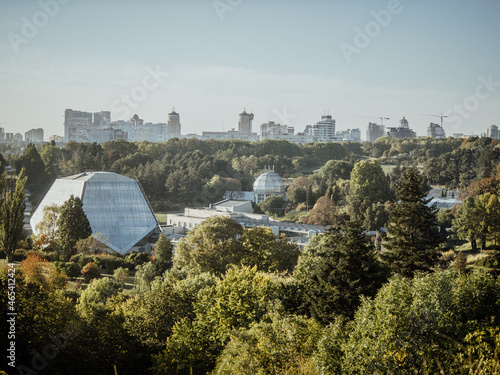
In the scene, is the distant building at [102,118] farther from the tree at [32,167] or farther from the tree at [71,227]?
the tree at [71,227]

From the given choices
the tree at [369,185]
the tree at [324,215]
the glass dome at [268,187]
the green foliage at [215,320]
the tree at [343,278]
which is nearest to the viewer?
the green foliage at [215,320]

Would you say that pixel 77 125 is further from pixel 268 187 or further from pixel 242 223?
pixel 242 223

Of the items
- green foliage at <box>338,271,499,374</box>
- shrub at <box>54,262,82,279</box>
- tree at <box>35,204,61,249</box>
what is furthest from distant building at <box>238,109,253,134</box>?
green foliage at <box>338,271,499,374</box>

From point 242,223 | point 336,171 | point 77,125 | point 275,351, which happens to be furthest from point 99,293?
point 77,125

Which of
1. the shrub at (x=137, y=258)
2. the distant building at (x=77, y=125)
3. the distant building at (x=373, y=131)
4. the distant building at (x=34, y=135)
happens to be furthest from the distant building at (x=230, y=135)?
the shrub at (x=137, y=258)

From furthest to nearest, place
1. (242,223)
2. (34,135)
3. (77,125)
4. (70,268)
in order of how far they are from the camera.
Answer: (34,135)
(77,125)
(242,223)
(70,268)
